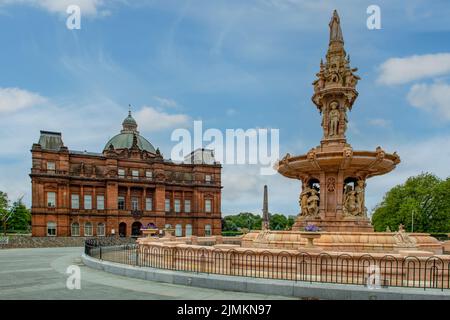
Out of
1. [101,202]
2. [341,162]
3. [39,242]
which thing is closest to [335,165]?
[341,162]

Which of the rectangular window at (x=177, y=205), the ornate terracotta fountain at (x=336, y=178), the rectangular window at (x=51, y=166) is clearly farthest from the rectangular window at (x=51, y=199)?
the ornate terracotta fountain at (x=336, y=178)

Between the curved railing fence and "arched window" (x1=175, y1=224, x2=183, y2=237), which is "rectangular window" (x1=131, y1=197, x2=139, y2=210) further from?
the curved railing fence

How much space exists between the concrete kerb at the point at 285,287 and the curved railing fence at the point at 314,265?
49 cm

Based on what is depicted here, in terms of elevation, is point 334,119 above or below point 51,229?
above

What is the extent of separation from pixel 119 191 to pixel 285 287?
60.8 metres

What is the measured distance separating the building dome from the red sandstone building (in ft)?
0.64

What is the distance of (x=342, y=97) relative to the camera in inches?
830

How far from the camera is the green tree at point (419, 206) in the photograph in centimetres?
5081

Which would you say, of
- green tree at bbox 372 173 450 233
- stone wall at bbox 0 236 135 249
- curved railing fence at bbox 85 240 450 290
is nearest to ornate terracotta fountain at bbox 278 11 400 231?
curved railing fence at bbox 85 240 450 290

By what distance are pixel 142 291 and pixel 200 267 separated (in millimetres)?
3207

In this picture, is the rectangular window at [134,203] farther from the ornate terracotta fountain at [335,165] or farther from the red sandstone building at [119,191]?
the ornate terracotta fountain at [335,165]

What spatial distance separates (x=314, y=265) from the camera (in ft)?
42.1

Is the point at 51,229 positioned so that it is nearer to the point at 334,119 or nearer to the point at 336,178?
the point at 334,119
